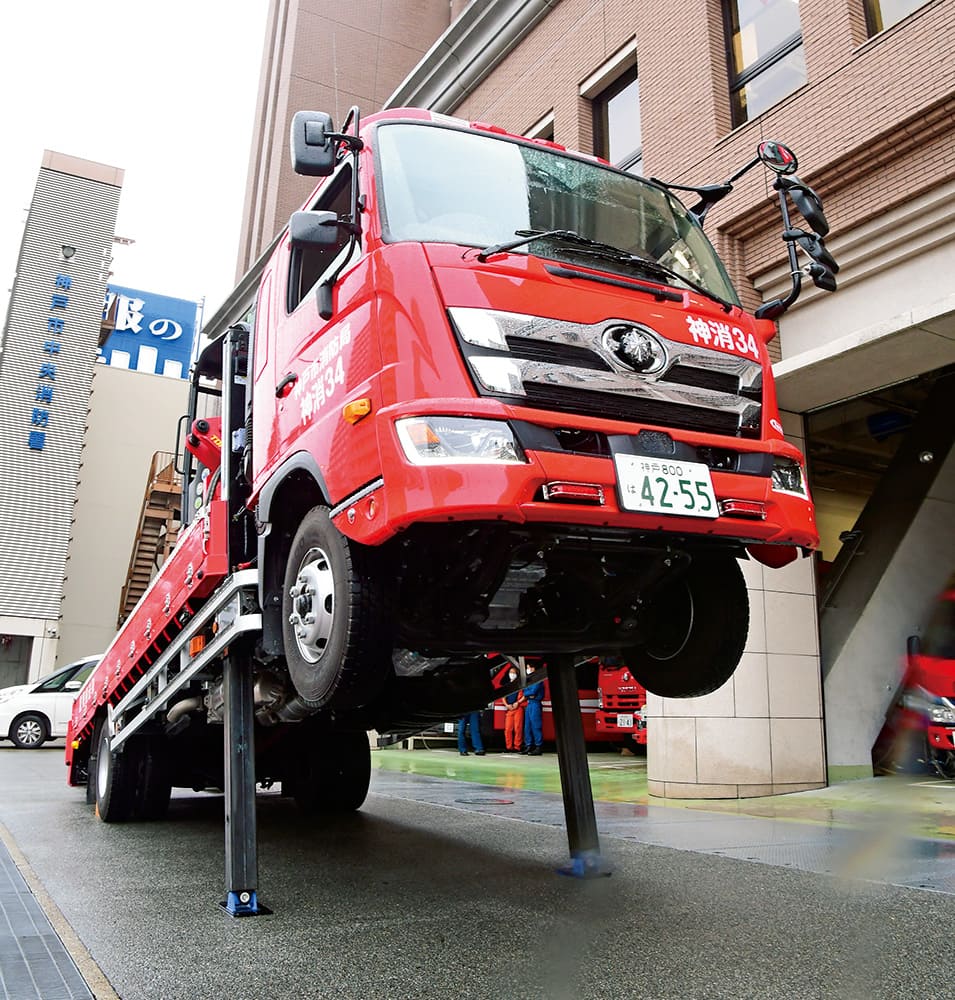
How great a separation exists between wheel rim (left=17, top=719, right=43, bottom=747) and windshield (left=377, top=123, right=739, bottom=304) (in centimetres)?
1614

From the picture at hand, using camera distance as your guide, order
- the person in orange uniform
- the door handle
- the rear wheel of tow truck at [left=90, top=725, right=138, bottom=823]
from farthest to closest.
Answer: the person in orange uniform → the rear wheel of tow truck at [left=90, top=725, right=138, bottom=823] → the door handle

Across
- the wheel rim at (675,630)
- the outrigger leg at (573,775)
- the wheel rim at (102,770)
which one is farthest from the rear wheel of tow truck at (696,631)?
the wheel rim at (102,770)

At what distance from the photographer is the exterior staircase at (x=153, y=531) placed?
91.8 feet

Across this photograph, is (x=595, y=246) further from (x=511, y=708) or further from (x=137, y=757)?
(x=511, y=708)

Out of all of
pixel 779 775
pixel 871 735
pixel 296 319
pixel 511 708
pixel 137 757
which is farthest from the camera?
pixel 511 708

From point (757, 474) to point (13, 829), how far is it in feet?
19.7

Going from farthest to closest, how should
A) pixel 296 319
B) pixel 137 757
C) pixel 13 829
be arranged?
pixel 137 757 → pixel 13 829 → pixel 296 319

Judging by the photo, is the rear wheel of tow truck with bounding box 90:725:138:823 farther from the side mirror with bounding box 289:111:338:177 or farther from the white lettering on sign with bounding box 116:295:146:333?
the white lettering on sign with bounding box 116:295:146:333

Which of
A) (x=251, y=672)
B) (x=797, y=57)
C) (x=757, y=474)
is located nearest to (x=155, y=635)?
(x=251, y=672)

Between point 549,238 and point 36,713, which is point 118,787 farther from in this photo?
point 36,713

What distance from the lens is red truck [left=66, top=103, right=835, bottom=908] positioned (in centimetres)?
317

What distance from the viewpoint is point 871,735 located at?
9.44m

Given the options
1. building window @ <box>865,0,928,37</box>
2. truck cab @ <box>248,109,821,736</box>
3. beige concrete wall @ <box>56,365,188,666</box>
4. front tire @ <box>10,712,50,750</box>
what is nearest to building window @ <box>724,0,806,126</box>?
building window @ <box>865,0,928,37</box>

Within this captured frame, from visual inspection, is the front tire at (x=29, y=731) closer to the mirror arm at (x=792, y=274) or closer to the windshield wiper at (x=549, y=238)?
the windshield wiper at (x=549, y=238)
